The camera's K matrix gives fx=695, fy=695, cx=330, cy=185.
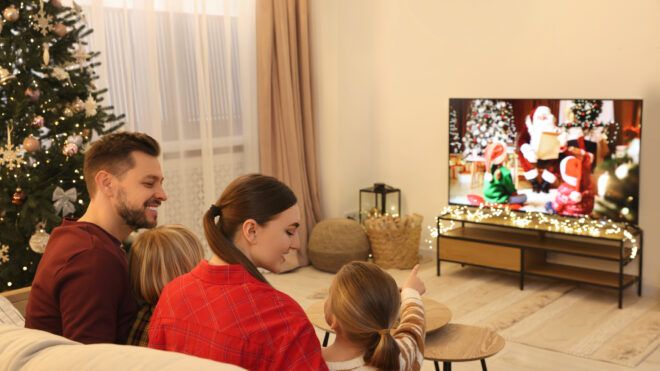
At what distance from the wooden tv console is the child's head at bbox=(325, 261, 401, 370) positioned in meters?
3.01

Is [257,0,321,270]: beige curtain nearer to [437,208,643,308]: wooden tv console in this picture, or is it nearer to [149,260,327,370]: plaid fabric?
[437,208,643,308]: wooden tv console

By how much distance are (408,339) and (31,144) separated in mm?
2118

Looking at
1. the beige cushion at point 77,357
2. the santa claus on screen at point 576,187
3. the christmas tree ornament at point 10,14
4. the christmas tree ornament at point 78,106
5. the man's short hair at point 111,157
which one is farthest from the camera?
the santa claus on screen at point 576,187

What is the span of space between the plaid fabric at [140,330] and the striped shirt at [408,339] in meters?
0.50

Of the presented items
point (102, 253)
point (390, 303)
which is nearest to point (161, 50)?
point (102, 253)

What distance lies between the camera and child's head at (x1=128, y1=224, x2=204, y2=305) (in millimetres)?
1851

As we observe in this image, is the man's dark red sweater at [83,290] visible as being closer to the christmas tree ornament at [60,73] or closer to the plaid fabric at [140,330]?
the plaid fabric at [140,330]

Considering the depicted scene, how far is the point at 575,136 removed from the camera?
179 inches

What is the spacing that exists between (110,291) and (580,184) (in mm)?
3607

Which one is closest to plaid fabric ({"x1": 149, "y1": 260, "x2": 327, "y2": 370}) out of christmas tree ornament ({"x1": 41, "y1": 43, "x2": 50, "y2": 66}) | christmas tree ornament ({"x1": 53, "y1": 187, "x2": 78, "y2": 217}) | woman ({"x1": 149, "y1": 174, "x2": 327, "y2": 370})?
woman ({"x1": 149, "y1": 174, "x2": 327, "y2": 370})

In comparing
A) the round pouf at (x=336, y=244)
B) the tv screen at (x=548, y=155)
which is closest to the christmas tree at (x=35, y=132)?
the round pouf at (x=336, y=244)

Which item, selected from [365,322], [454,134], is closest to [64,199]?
[365,322]

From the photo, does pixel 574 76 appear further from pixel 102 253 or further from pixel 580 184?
pixel 102 253

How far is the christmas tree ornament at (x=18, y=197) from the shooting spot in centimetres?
312
